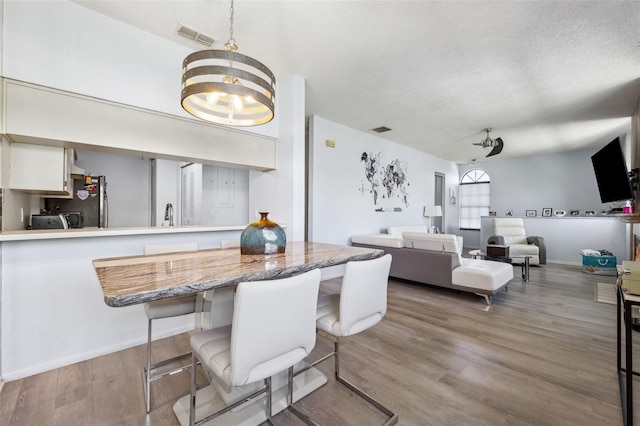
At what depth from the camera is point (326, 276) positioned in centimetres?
456

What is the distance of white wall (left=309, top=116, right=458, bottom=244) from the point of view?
14.8 feet

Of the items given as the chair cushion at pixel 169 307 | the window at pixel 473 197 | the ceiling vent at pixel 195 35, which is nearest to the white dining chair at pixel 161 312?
the chair cushion at pixel 169 307

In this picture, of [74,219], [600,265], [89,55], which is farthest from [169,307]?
[600,265]

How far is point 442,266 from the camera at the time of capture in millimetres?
3807

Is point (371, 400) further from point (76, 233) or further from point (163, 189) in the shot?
point (163, 189)

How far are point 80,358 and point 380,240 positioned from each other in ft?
12.7

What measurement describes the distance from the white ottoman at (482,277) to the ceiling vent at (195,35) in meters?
3.91

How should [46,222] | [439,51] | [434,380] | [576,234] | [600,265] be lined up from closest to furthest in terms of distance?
[434,380] → [46,222] → [439,51] → [600,265] → [576,234]

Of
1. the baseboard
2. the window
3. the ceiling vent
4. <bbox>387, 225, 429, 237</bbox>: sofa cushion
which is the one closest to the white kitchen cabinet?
the baseboard

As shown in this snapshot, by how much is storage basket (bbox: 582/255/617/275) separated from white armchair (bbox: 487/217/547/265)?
647mm

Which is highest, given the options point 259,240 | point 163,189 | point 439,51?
point 439,51

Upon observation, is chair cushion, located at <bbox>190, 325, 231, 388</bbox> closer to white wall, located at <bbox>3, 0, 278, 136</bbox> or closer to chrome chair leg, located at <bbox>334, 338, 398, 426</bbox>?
chrome chair leg, located at <bbox>334, 338, 398, 426</bbox>

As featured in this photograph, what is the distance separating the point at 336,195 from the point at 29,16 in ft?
12.7

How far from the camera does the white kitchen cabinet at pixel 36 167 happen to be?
2.04m
